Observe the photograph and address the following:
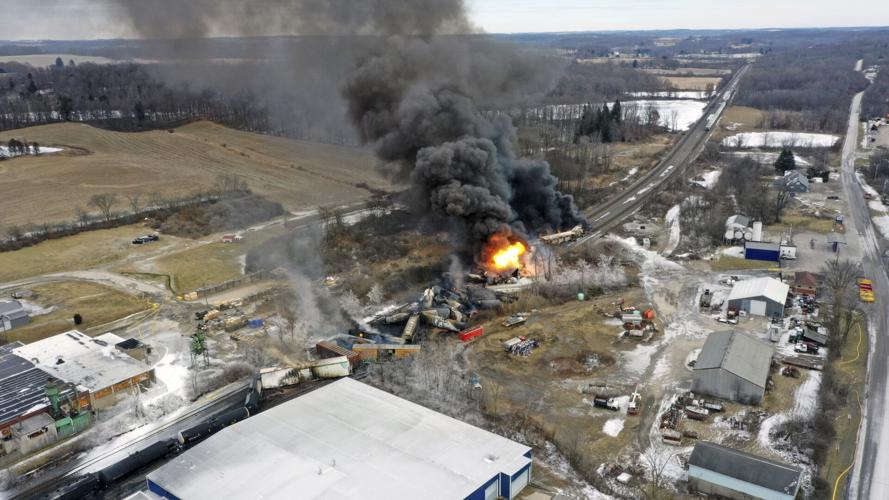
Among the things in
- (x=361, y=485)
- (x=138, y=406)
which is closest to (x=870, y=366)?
(x=361, y=485)

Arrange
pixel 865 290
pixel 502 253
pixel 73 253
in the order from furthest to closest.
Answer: pixel 73 253 → pixel 502 253 → pixel 865 290

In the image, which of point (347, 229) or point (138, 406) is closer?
point (138, 406)

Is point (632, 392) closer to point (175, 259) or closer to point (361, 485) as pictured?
point (361, 485)

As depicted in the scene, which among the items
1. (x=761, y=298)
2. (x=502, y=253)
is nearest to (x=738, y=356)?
(x=761, y=298)

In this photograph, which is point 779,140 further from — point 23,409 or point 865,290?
point 23,409

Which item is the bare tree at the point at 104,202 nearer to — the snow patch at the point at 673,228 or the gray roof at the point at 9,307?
the gray roof at the point at 9,307

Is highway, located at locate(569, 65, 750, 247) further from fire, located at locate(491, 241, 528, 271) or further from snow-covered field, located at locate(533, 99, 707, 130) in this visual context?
fire, located at locate(491, 241, 528, 271)
